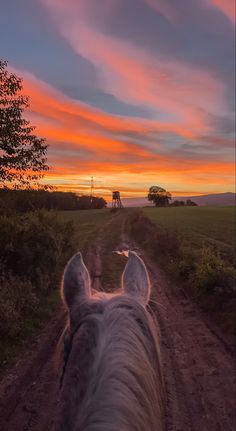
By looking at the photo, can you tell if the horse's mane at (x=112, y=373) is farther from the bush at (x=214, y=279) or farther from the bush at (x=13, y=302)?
the bush at (x=214, y=279)

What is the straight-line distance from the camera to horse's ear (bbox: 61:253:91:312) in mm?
2148

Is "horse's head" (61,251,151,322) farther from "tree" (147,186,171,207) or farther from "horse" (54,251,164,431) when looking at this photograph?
"tree" (147,186,171,207)

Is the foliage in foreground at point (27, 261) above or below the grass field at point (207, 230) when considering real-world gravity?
above

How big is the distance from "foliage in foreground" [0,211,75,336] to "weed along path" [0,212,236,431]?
1.16 meters

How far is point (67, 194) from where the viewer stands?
91.2 m

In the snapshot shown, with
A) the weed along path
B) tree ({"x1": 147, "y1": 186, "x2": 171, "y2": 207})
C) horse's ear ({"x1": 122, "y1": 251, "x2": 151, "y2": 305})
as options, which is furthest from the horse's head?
tree ({"x1": 147, "y1": 186, "x2": 171, "y2": 207})

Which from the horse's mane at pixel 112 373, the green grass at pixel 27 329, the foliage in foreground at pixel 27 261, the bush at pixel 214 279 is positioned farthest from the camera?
the bush at pixel 214 279

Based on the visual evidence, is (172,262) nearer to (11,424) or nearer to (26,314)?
(26,314)

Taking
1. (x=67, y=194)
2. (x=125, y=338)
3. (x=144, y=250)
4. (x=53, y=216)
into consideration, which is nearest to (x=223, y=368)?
(x=125, y=338)

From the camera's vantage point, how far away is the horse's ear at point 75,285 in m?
2.15

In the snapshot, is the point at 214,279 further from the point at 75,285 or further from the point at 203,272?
the point at 75,285

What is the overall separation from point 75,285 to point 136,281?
41cm

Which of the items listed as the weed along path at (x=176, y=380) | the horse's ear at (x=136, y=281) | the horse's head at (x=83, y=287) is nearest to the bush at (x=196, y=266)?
the weed along path at (x=176, y=380)

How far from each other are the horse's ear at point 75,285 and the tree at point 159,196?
13805cm
